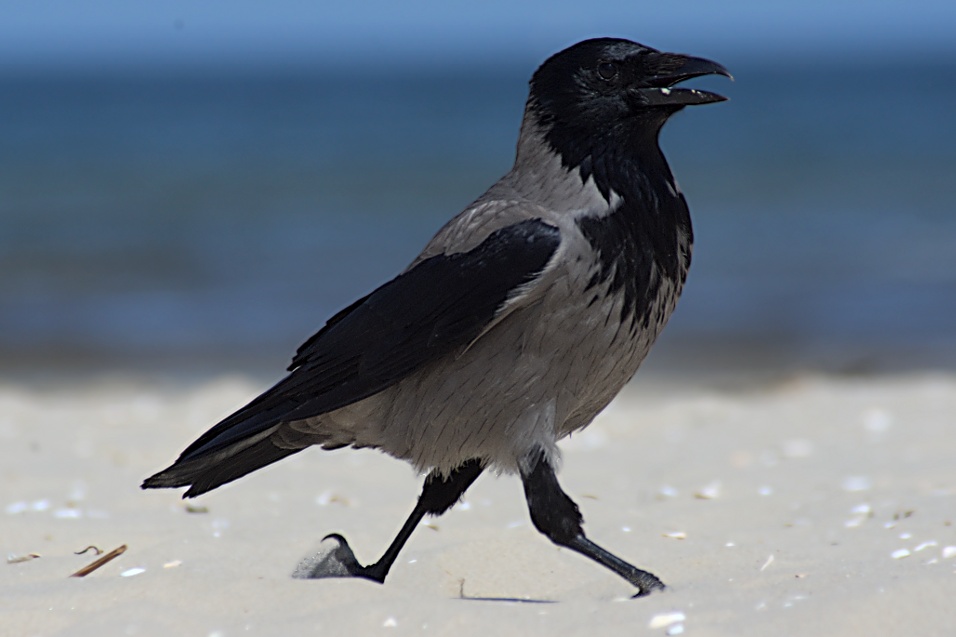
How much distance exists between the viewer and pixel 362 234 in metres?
17.0

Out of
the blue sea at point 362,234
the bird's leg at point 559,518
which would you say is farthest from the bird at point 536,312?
the blue sea at point 362,234

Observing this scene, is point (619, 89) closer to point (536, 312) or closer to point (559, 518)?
point (536, 312)

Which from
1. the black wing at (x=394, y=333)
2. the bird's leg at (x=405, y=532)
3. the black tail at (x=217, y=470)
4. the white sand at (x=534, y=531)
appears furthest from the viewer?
the bird's leg at (x=405, y=532)

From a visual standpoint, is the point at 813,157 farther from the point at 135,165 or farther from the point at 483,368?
the point at 483,368

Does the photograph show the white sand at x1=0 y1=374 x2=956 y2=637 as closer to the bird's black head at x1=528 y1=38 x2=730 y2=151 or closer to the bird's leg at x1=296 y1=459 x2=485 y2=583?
the bird's leg at x1=296 y1=459 x2=485 y2=583

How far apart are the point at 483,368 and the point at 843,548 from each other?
1446 mm

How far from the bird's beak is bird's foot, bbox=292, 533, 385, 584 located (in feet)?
5.29

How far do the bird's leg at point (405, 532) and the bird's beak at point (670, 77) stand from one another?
121 cm

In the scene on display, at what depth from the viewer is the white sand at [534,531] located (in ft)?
9.92

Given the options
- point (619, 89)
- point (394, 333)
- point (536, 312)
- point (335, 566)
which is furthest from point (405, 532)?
point (619, 89)

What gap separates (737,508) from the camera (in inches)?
187

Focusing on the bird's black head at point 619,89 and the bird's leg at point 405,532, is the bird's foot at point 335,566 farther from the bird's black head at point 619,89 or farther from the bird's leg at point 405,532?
the bird's black head at point 619,89

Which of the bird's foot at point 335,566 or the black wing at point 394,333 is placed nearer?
the black wing at point 394,333

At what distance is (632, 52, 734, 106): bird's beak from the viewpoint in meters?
3.45
